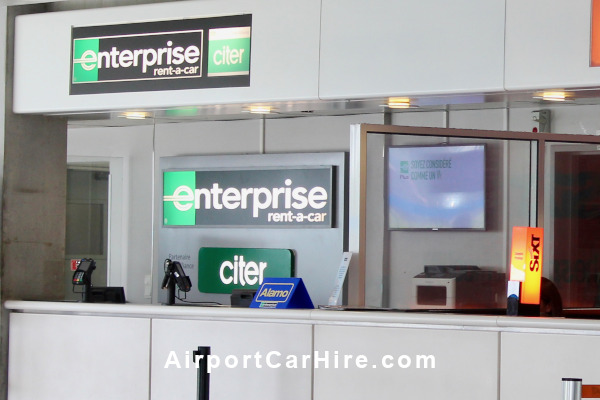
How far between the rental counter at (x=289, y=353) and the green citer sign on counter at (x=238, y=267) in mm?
2695

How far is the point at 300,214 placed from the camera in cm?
788

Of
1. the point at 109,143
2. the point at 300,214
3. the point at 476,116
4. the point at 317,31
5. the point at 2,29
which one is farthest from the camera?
the point at 109,143

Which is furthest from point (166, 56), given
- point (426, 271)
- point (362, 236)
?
point (426, 271)

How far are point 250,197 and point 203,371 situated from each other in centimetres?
370

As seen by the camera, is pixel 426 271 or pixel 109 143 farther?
pixel 109 143

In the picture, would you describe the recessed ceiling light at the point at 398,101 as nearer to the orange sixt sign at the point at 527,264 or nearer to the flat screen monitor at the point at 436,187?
the flat screen monitor at the point at 436,187

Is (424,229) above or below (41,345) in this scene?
above

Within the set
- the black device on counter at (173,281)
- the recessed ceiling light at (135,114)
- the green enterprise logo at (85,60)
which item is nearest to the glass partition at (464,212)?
the recessed ceiling light at (135,114)

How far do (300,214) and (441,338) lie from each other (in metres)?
3.48

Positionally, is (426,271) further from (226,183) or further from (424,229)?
(226,183)

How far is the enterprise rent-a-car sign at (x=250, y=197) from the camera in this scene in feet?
25.6

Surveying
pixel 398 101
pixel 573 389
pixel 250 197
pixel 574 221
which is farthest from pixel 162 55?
pixel 573 389

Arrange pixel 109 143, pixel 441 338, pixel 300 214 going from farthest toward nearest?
pixel 109 143, pixel 300 214, pixel 441 338

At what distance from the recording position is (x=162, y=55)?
5391 mm
